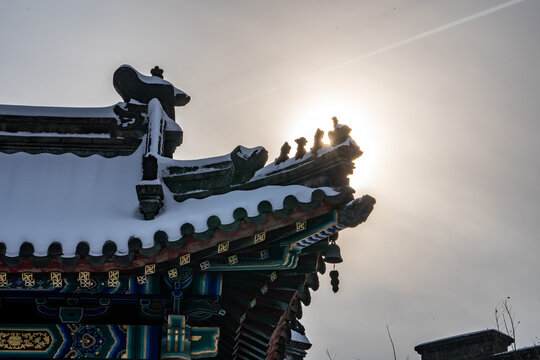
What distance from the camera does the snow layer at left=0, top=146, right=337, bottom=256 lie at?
616 cm

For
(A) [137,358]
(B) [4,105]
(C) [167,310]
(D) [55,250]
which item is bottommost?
(A) [137,358]

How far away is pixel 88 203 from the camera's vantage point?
739 cm

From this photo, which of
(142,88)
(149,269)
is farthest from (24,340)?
(142,88)

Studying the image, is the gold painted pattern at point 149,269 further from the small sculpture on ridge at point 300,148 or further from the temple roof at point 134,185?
Answer: the small sculpture on ridge at point 300,148

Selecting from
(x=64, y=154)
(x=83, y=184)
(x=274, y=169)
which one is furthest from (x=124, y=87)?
(x=274, y=169)

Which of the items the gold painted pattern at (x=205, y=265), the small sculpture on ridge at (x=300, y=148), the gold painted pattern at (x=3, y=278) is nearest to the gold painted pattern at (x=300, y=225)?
the small sculpture on ridge at (x=300, y=148)

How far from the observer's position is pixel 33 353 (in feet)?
22.1

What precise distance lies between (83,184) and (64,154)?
3.05 ft

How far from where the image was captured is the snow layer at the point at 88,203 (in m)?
6.16

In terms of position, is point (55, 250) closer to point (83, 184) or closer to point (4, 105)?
point (83, 184)

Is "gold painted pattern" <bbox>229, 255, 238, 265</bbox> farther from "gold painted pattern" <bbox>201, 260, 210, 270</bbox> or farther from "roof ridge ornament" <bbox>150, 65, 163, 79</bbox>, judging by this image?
"roof ridge ornament" <bbox>150, 65, 163, 79</bbox>

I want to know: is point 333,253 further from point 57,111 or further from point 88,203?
point 57,111

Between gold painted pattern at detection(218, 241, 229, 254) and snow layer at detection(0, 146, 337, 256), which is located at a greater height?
snow layer at detection(0, 146, 337, 256)

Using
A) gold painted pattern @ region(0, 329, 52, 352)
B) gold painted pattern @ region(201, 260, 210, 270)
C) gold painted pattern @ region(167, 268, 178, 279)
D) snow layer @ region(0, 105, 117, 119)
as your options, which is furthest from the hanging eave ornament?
snow layer @ region(0, 105, 117, 119)
